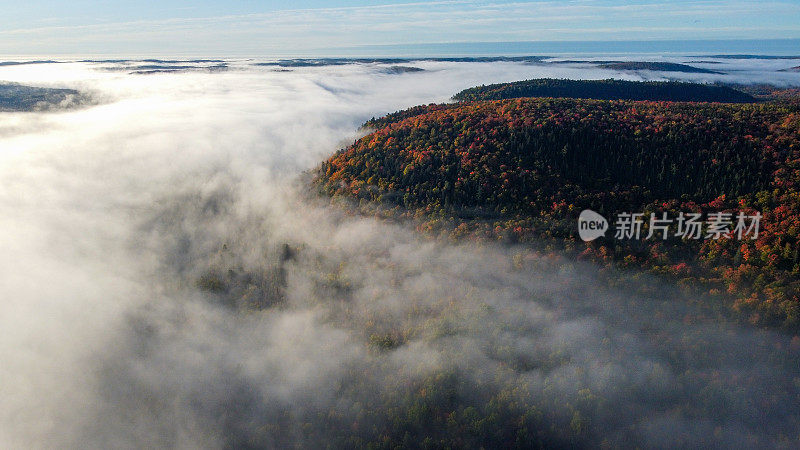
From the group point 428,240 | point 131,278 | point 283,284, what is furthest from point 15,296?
point 428,240

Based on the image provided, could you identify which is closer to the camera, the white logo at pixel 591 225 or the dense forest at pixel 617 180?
the dense forest at pixel 617 180

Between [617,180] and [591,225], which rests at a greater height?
[617,180]

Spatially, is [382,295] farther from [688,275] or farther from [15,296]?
[15,296]

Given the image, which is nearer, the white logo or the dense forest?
the dense forest

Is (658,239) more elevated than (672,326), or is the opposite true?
(658,239)
